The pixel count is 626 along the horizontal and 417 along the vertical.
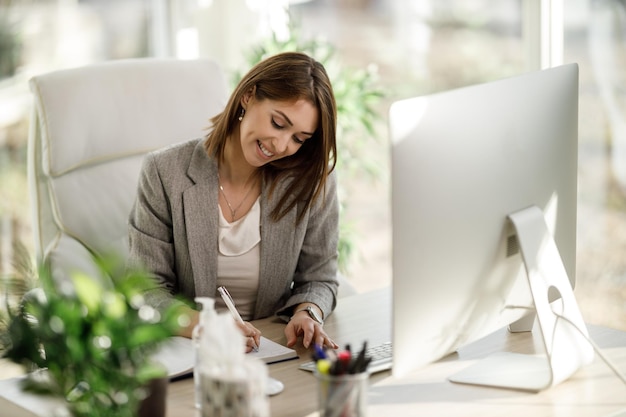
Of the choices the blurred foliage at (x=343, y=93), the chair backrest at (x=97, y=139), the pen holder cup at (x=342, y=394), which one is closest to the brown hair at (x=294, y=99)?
the chair backrest at (x=97, y=139)

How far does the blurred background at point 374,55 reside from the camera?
123 inches

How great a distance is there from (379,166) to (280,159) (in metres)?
1.55

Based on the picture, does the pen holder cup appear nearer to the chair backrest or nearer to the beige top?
the beige top

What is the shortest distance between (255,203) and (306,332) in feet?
1.42

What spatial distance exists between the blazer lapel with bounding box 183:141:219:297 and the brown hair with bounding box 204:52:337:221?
72mm

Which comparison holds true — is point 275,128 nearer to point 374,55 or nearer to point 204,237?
point 204,237

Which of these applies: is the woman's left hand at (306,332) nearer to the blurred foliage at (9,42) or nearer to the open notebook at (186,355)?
the open notebook at (186,355)

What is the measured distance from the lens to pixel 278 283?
2.15 metres

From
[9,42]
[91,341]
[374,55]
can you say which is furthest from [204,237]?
[374,55]

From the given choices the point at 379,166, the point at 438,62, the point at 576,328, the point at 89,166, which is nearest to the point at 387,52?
the point at 438,62

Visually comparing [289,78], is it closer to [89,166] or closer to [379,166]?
[89,166]

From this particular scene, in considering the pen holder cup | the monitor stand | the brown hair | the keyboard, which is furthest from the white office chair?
the pen holder cup

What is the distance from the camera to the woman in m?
2.03

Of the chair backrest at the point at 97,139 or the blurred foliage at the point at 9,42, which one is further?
the blurred foliage at the point at 9,42
